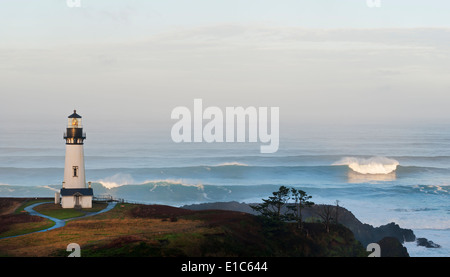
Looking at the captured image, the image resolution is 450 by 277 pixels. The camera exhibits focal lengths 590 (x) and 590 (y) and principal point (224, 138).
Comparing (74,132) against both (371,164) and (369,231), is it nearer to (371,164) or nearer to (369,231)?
(369,231)

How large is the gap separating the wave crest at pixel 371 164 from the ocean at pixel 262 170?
152 mm

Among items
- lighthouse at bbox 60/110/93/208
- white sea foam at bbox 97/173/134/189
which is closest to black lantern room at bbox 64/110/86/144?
lighthouse at bbox 60/110/93/208

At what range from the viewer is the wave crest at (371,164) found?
283ft

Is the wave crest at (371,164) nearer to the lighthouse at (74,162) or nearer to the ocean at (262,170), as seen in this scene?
the ocean at (262,170)

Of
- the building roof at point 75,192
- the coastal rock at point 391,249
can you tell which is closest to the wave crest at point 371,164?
the coastal rock at point 391,249

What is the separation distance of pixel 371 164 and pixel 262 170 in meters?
16.8

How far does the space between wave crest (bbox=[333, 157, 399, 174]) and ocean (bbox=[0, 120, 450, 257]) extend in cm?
15

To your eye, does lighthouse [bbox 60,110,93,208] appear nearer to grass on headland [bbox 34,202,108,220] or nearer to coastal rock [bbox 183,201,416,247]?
grass on headland [bbox 34,202,108,220]

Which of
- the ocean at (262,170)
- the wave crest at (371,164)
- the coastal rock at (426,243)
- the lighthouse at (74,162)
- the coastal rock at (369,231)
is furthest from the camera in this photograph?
the wave crest at (371,164)

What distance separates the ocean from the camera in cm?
6579

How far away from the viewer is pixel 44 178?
78188 mm

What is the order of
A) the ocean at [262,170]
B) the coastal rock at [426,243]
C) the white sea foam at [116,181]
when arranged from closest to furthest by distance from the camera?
the coastal rock at [426,243], the ocean at [262,170], the white sea foam at [116,181]
